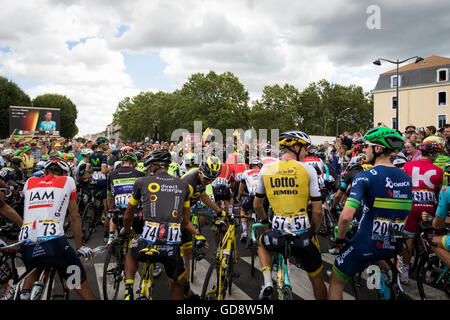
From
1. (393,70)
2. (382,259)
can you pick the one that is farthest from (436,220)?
(393,70)

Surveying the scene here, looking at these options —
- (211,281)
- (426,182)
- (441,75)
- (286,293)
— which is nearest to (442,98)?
(441,75)

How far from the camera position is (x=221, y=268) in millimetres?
4008

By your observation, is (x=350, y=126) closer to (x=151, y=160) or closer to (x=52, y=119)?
(x=52, y=119)

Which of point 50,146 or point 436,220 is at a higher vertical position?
point 50,146

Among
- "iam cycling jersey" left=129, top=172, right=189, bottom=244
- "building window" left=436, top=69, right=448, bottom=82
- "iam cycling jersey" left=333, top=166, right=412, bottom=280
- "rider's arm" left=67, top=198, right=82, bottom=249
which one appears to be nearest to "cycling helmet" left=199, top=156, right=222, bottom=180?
"iam cycling jersey" left=129, top=172, right=189, bottom=244

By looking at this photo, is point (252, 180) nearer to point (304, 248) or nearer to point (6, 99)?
point (304, 248)

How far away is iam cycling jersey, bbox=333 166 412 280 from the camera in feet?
9.93

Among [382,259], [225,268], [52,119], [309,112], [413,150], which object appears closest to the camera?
[382,259]

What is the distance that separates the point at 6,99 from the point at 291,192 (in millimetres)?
62370

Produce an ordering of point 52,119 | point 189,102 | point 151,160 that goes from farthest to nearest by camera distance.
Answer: point 189,102, point 52,119, point 151,160

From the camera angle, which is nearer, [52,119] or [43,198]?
[43,198]

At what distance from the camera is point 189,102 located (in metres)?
52.7

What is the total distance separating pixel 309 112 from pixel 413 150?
226 feet

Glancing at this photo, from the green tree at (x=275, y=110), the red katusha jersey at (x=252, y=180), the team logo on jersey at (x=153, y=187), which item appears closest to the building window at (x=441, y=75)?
the green tree at (x=275, y=110)
